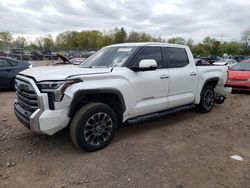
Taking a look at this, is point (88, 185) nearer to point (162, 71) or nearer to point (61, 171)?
point (61, 171)

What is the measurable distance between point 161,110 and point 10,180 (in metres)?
3.04

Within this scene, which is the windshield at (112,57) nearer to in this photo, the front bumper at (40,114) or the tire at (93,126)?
the tire at (93,126)

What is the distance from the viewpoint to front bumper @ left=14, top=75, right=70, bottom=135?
360cm

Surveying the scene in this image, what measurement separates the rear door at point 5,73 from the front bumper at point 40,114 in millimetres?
6027

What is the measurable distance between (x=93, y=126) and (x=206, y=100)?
375cm

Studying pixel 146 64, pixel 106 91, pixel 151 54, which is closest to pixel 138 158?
pixel 106 91

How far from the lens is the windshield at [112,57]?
470cm

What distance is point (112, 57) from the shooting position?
4.91 meters

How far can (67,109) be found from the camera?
3734mm

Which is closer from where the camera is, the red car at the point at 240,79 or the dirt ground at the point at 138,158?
the dirt ground at the point at 138,158

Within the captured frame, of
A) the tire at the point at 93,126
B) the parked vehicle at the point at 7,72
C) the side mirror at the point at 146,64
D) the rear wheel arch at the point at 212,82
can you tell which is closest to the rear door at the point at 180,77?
the rear wheel arch at the point at 212,82

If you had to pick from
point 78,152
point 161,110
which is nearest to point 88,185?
point 78,152

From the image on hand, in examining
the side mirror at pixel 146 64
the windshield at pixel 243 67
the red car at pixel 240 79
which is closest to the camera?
the side mirror at pixel 146 64

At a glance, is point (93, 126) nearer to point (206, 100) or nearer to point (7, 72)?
point (206, 100)
